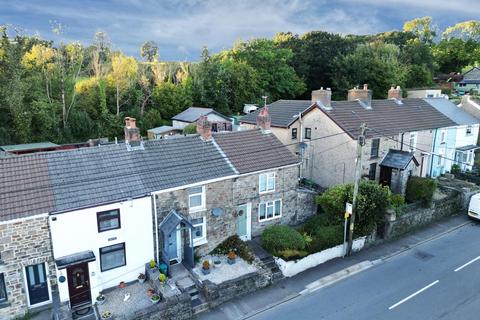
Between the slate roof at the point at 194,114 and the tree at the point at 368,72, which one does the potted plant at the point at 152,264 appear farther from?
the tree at the point at 368,72

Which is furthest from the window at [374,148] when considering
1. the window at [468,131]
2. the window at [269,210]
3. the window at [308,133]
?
the window at [468,131]

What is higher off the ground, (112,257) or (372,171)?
(372,171)

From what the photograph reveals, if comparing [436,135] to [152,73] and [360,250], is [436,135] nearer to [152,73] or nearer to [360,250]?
[360,250]

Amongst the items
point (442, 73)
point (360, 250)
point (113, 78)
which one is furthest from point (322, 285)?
point (442, 73)

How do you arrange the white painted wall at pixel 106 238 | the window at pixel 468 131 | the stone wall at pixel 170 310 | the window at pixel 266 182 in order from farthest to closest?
the window at pixel 468 131 → the window at pixel 266 182 → the white painted wall at pixel 106 238 → the stone wall at pixel 170 310

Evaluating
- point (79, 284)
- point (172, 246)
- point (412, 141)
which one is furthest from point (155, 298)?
point (412, 141)

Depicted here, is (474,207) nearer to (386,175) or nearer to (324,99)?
(386,175)

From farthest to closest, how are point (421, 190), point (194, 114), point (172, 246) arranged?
point (194, 114) < point (421, 190) < point (172, 246)
